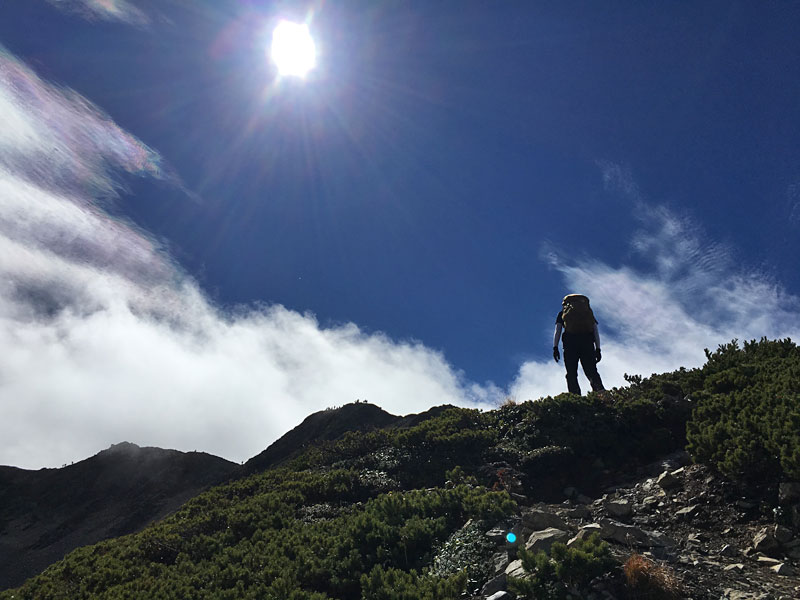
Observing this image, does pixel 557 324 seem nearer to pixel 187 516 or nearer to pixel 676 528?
pixel 676 528

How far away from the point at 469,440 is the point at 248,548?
6.40m

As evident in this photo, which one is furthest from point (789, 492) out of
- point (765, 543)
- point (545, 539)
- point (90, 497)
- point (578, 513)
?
point (90, 497)

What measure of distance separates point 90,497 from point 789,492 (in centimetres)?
3318

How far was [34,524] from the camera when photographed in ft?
89.9

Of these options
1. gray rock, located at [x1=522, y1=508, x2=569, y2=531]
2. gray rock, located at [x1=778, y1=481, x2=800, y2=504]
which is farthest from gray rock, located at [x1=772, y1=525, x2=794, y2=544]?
gray rock, located at [x1=522, y1=508, x2=569, y2=531]

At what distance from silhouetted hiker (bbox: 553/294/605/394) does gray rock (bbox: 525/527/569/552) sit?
8.53 m

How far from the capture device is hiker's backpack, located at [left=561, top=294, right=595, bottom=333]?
14312 millimetres

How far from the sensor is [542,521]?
6.91 m

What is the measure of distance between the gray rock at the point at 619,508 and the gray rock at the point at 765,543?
6.30 feet

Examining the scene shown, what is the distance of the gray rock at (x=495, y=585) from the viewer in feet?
19.2

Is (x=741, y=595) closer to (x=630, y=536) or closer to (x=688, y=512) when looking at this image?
(x=630, y=536)

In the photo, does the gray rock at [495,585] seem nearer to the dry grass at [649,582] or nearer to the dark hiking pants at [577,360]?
the dry grass at [649,582]

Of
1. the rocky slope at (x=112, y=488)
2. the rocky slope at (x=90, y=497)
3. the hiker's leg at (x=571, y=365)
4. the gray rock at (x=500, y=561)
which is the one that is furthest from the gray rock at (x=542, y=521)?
the rocky slope at (x=90, y=497)

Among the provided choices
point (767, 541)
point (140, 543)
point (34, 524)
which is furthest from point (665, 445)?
point (34, 524)
